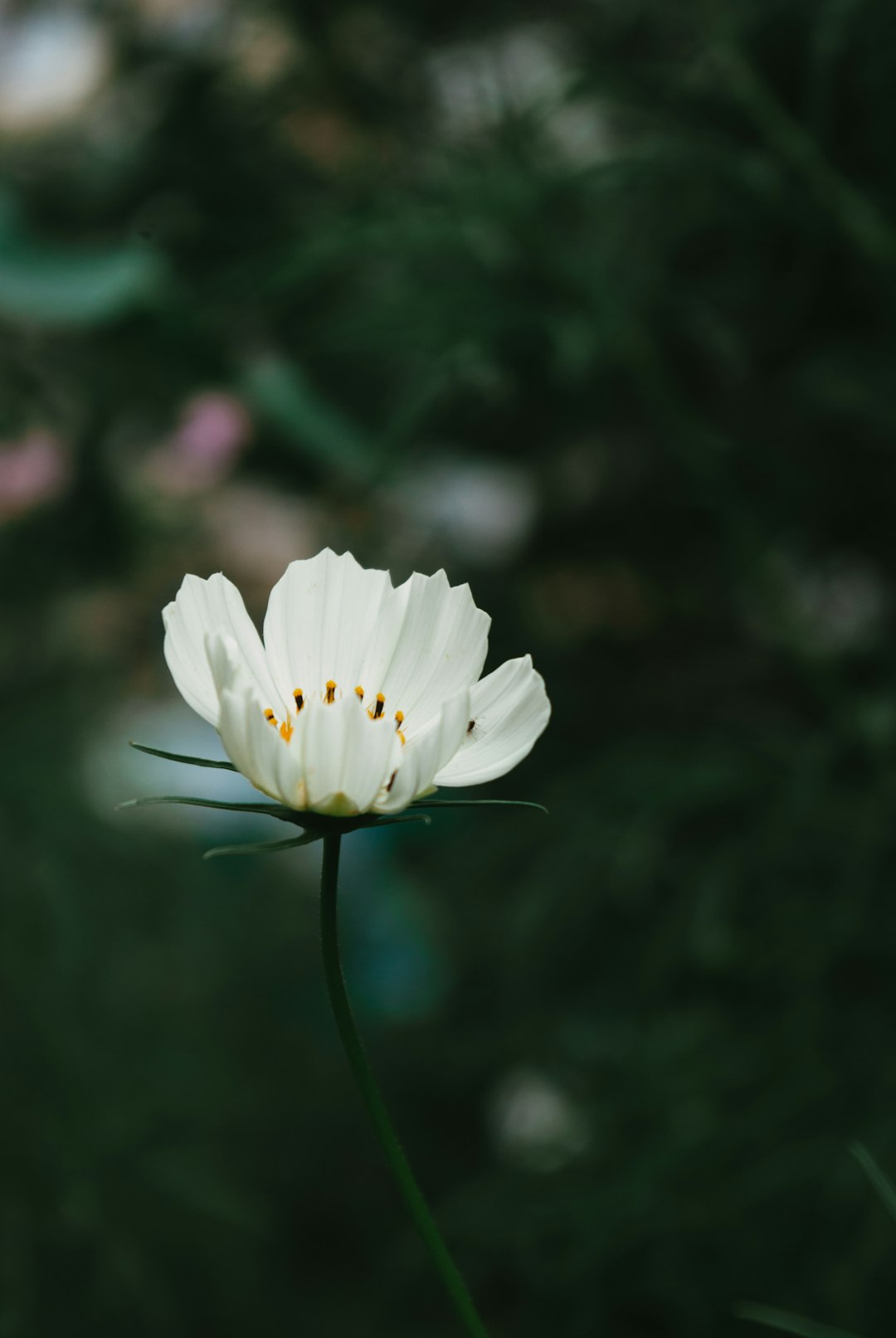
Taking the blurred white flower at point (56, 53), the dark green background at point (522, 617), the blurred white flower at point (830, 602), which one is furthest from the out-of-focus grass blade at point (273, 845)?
the blurred white flower at point (56, 53)

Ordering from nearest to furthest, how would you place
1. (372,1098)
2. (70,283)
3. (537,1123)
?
(372,1098), (70,283), (537,1123)

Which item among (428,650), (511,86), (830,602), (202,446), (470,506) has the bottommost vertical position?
(428,650)

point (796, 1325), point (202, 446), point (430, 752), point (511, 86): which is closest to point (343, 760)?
point (430, 752)

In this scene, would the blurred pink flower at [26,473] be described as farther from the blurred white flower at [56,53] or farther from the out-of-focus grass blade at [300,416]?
the blurred white flower at [56,53]

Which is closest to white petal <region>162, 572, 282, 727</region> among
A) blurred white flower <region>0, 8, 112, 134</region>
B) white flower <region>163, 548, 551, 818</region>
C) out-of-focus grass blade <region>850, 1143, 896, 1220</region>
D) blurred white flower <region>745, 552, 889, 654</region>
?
white flower <region>163, 548, 551, 818</region>

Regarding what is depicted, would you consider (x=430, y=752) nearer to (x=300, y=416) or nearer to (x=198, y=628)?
(x=198, y=628)

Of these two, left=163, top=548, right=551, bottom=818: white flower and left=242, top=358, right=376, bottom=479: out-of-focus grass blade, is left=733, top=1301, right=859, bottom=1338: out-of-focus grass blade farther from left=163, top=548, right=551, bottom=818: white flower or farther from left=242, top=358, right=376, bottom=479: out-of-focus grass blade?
left=242, top=358, right=376, bottom=479: out-of-focus grass blade

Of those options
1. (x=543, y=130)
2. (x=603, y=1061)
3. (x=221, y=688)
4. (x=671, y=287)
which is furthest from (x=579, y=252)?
(x=221, y=688)
